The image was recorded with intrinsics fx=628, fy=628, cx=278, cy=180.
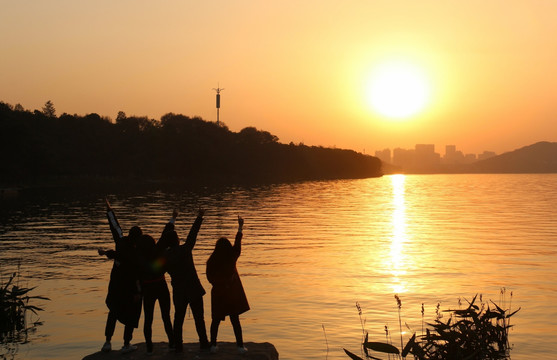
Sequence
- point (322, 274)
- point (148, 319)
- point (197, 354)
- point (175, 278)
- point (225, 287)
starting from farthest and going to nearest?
point (322, 274) < point (175, 278) < point (148, 319) < point (225, 287) < point (197, 354)

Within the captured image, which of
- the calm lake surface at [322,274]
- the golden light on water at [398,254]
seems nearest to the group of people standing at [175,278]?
the calm lake surface at [322,274]

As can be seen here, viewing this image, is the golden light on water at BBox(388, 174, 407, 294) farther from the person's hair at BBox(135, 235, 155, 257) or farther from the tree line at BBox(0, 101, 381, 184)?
the tree line at BBox(0, 101, 381, 184)

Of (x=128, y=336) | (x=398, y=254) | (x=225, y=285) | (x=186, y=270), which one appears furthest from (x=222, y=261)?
(x=398, y=254)

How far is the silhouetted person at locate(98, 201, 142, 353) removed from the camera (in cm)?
1155

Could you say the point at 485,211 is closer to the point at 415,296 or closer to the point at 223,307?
the point at 415,296

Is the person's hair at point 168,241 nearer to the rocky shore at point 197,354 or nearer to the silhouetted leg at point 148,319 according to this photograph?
the silhouetted leg at point 148,319

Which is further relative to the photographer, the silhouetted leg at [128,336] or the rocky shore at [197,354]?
the silhouetted leg at [128,336]

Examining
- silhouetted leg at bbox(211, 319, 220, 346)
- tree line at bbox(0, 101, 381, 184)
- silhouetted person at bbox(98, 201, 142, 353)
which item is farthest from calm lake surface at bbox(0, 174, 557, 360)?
tree line at bbox(0, 101, 381, 184)

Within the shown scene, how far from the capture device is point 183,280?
11.7m

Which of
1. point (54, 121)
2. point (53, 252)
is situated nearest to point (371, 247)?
point (53, 252)

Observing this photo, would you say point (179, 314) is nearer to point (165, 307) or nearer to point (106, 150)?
point (165, 307)

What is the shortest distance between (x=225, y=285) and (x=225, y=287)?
0.04 metres

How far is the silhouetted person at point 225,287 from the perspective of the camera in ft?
37.4

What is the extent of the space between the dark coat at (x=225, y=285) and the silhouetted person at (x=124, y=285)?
1.46 m
